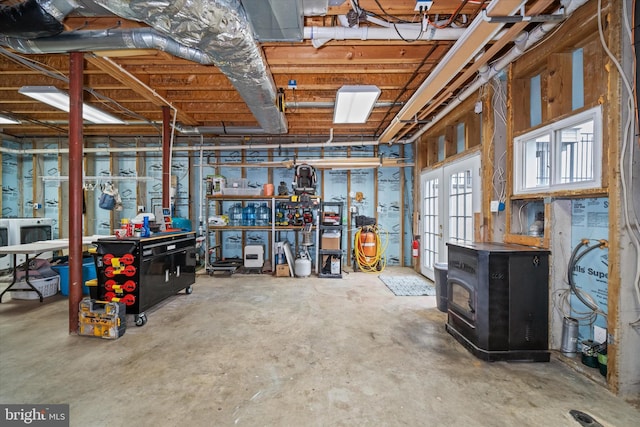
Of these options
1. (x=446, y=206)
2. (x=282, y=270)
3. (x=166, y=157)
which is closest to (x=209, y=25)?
(x=166, y=157)

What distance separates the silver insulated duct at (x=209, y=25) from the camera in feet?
5.77

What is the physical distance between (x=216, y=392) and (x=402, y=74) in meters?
3.94

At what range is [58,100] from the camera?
4.03 metres

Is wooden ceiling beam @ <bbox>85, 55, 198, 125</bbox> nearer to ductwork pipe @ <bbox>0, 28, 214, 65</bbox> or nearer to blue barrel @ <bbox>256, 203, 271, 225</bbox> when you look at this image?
ductwork pipe @ <bbox>0, 28, 214, 65</bbox>

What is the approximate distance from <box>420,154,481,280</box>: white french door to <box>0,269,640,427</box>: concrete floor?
4.65 feet

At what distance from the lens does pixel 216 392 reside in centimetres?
194

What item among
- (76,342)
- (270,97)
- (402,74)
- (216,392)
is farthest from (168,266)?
(402,74)

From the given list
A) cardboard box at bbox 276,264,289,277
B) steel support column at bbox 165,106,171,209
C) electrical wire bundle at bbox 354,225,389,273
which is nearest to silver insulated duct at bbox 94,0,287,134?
steel support column at bbox 165,106,171,209

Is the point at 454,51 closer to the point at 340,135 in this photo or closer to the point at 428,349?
the point at 428,349

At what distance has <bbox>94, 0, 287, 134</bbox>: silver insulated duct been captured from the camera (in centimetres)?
176

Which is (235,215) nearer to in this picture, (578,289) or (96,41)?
(96,41)

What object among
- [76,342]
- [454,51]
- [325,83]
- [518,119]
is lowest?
[76,342]

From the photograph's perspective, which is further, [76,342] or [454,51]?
[76,342]
